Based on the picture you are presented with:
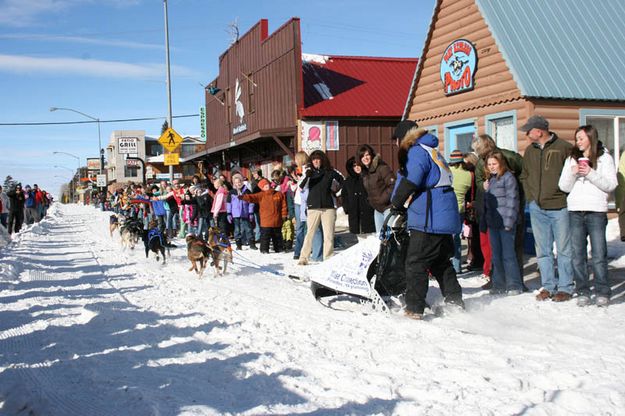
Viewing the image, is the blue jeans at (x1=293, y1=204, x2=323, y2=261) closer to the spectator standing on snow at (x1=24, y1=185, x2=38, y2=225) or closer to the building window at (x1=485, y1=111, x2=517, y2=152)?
the building window at (x1=485, y1=111, x2=517, y2=152)

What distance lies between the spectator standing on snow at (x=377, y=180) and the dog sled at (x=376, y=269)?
282cm

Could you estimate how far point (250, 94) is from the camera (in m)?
27.9

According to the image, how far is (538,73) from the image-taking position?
1245 cm

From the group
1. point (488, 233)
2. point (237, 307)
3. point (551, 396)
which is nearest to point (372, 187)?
point (488, 233)

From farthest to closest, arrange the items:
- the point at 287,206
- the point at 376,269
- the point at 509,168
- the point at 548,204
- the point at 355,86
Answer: the point at 355,86 → the point at 287,206 → the point at 509,168 → the point at 548,204 → the point at 376,269

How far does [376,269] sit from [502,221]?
1954mm

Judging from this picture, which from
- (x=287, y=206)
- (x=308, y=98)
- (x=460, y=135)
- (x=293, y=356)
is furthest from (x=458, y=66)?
(x=293, y=356)

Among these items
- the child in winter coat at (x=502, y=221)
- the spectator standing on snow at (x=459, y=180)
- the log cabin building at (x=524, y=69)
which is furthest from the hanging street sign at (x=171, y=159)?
the child in winter coat at (x=502, y=221)

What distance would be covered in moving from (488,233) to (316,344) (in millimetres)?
3707

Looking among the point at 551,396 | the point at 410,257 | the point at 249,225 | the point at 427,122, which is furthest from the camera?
the point at 427,122

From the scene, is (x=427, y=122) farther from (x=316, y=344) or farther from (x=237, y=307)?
Result: (x=316, y=344)

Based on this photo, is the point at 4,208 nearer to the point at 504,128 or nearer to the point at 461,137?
the point at 461,137

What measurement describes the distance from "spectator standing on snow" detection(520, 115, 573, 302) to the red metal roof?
51.1 feet

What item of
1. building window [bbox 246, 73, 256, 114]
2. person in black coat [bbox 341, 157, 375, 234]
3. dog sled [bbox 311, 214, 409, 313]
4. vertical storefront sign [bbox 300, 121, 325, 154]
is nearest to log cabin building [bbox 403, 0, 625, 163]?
person in black coat [bbox 341, 157, 375, 234]
